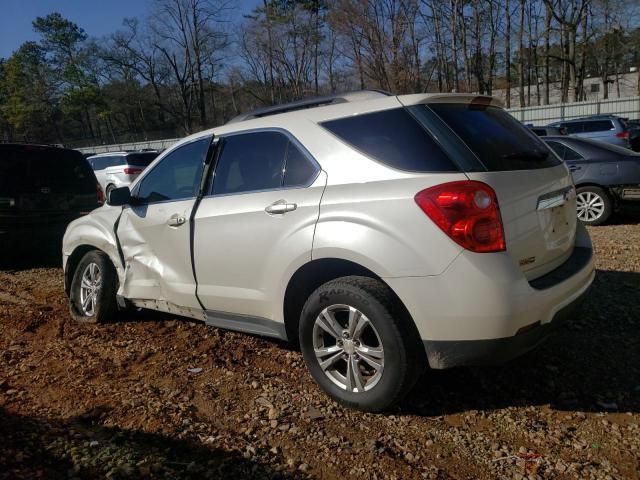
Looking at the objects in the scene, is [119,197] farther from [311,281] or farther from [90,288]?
[311,281]

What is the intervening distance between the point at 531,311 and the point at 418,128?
3.58ft

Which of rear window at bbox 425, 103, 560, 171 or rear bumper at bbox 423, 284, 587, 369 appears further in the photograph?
rear window at bbox 425, 103, 560, 171

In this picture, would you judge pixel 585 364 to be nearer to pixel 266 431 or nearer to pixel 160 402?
pixel 266 431

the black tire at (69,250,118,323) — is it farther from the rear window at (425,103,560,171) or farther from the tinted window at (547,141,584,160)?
the tinted window at (547,141,584,160)

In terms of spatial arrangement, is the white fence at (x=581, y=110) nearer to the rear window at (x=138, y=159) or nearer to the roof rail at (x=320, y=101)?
the rear window at (x=138, y=159)

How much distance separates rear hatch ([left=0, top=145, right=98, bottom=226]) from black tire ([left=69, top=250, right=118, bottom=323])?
283 cm

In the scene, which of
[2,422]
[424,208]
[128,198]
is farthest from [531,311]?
[128,198]

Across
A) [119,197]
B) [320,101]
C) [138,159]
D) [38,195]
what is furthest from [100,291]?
[138,159]

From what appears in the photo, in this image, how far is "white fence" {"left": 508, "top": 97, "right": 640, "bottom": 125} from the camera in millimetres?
29250

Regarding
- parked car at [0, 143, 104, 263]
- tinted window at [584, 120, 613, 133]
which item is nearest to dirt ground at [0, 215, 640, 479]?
parked car at [0, 143, 104, 263]

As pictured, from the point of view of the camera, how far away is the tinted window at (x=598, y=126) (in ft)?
57.8

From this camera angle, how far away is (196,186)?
153 inches

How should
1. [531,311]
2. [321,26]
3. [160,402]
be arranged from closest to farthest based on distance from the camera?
[531,311], [160,402], [321,26]

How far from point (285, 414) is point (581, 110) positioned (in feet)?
103
